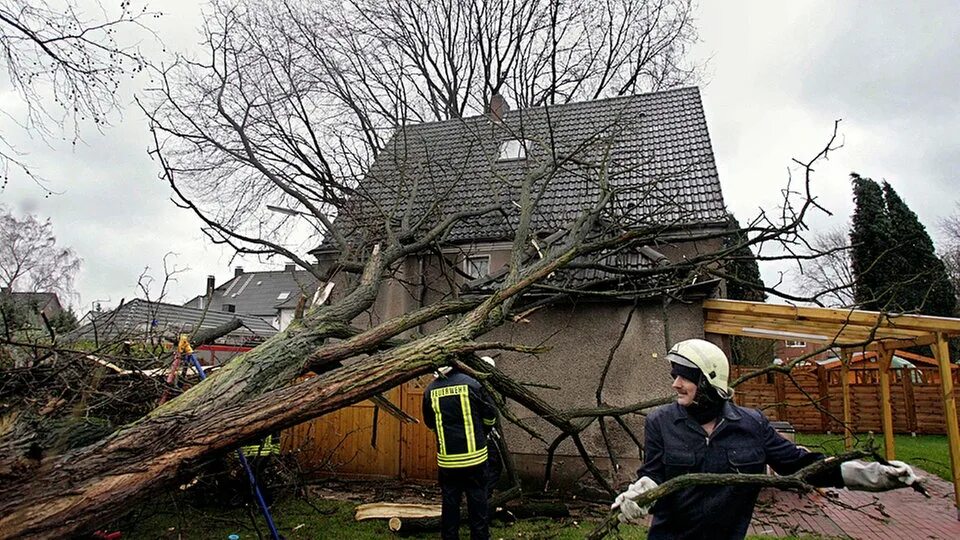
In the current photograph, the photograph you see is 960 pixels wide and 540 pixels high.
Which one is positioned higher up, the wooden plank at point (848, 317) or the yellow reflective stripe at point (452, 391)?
the wooden plank at point (848, 317)

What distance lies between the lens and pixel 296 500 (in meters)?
7.59

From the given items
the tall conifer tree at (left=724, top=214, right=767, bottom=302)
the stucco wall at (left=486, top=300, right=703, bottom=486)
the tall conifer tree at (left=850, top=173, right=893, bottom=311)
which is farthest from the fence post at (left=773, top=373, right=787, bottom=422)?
the stucco wall at (left=486, top=300, right=703, bottom=486)

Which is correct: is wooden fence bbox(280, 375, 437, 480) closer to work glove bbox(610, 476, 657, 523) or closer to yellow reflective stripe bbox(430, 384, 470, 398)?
yellow reflective stripe bbox(430, 384, 470, 398)

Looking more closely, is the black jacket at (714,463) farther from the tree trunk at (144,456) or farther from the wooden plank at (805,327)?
the wooden plank at (805,327)

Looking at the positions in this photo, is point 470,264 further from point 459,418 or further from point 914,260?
point 914,260

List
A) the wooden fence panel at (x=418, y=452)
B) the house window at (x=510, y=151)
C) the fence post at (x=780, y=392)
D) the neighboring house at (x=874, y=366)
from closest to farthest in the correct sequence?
1. the wooden fence panel at (x=418, y=452)
2. the house window at (x=510, y=151)
3. the fence post at (x=780, y=392)
4. the neighboring house at (x=874, y=366)

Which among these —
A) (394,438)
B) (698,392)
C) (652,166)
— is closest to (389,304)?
(394,438)

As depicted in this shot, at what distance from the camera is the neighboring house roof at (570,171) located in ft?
30.2

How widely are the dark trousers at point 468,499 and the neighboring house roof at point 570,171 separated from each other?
415 centimetres

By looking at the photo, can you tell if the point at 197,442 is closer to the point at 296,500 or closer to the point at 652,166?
the point at 296,500

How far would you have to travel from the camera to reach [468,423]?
5.32 m

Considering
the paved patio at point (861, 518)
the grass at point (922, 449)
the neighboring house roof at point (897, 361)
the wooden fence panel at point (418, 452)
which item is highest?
the neighboring house roof at point (897, 361)

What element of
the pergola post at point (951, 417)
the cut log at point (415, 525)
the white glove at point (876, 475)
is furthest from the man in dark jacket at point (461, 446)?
the pergola post at point (951, 417)

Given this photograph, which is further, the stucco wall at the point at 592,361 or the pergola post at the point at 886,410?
the pergola post at the point at 886,410
